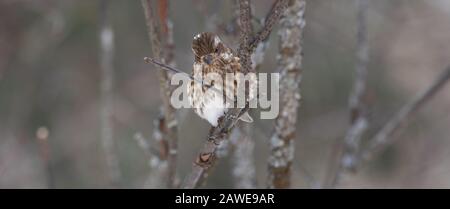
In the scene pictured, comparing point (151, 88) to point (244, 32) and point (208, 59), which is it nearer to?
point (208, 59)

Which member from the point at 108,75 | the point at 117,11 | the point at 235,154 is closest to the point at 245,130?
the point at 235,154

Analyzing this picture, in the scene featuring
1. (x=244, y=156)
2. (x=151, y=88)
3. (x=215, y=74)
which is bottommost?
(x=244, y=156)

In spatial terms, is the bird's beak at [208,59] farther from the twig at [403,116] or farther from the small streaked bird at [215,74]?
the twig at [403,116]

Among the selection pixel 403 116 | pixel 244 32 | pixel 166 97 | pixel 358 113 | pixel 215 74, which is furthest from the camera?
pixel 358 113

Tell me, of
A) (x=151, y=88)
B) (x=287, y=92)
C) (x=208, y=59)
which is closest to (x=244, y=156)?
(x=287, y=92)

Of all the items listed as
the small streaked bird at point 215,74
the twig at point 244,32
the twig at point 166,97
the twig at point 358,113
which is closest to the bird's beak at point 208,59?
the small streaked bird at point 215,74

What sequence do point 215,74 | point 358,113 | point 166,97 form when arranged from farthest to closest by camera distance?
point 358,113
point 215,74
point 166,97

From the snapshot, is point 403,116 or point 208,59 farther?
point 403,116
